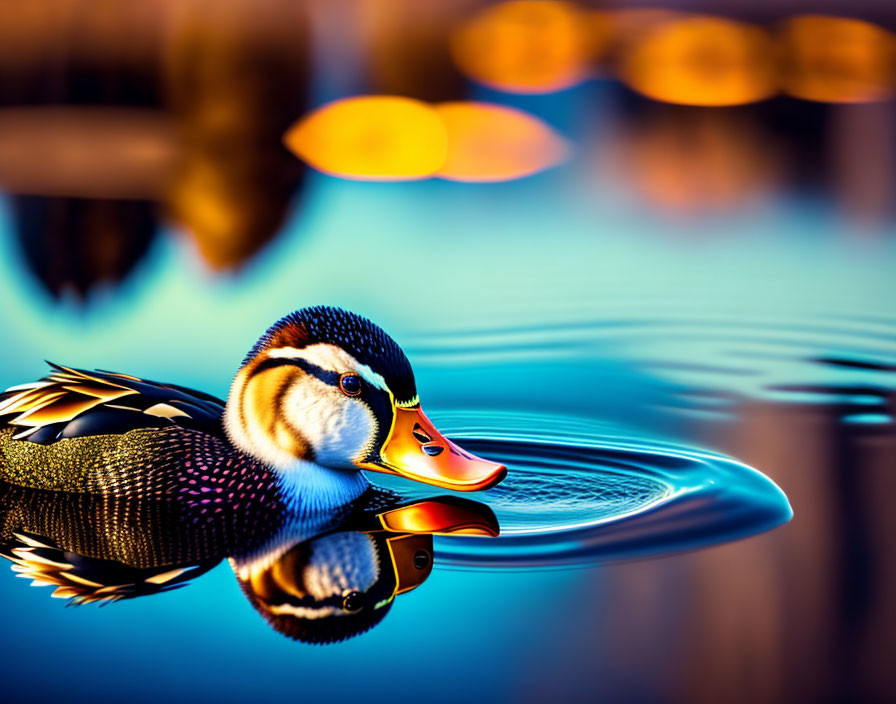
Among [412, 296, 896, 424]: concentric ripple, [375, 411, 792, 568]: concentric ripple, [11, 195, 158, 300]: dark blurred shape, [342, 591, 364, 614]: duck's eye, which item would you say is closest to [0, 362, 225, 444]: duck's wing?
[375, 411, 792, 568]: concentric ripple

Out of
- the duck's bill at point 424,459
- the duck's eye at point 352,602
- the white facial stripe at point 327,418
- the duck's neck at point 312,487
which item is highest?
the white facial stripe at point 327,418

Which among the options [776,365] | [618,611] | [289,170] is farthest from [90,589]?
[289,170]

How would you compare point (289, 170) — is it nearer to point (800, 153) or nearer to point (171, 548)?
point (800, 153)

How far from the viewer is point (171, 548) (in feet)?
12.3

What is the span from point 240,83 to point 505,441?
20.9 ft

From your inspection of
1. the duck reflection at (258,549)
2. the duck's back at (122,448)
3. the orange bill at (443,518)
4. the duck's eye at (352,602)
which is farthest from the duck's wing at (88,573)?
the orange bill at (443,518)

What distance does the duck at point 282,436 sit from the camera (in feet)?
12.9

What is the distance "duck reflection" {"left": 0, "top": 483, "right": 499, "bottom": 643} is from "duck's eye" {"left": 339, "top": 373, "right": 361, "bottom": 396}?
1.15 feet

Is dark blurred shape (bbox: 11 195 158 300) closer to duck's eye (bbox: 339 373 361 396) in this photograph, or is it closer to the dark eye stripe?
the dark eye stripe

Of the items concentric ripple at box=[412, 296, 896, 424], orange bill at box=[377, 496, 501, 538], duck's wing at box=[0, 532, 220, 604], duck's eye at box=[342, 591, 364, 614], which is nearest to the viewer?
duck's eye at box=[342, 591, 364, 614]

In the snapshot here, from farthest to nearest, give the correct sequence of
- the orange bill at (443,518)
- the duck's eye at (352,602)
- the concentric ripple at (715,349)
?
the concentric ripple at (715,349)
the orange bill at (443,518)
the duck's eye at (352,602)

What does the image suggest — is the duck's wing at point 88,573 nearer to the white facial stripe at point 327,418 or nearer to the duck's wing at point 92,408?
the duck's wing at point 92,408

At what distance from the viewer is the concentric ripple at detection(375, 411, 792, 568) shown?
369 cm

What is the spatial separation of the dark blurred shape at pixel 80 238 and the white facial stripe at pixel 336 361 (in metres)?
3.72
